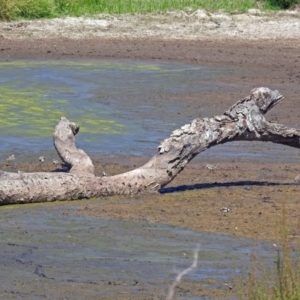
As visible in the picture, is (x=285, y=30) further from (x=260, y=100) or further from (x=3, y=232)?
(x=3, y=232)

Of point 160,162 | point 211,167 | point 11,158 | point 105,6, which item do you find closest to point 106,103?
point 11,158

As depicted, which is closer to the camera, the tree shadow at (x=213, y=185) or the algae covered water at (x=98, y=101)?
the tree shadow at (x=213, y=185)

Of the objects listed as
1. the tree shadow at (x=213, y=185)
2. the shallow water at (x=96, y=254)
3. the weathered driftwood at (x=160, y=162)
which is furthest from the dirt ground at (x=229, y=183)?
the shallow water at (x=96, y=254)

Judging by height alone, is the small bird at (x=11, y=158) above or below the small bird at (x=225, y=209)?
below

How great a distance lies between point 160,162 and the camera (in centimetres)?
923

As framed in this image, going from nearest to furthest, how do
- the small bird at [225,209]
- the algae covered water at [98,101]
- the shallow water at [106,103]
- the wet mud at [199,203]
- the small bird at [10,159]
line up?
the wet mud at [199,203] < the small bird at [225,209] < the small bird at [10,159] < the shallow water at [106,103] < the algae covered water at [98,101]

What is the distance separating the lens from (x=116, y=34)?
22562mm

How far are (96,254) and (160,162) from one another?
77.8 inches

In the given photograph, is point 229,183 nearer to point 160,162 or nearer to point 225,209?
point 160,162

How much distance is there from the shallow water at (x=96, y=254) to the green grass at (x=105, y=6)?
15181mm

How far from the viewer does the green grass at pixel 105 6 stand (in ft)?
76.8

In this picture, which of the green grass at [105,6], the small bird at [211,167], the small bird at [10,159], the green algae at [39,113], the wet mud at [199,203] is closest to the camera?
the wet mud at [199,203]

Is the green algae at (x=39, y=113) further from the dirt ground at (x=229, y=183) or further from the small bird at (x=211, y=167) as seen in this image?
the small bird at (x=211, y=167)

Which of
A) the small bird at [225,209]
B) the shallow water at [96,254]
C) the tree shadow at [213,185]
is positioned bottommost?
the tree shadow at [213,185]
